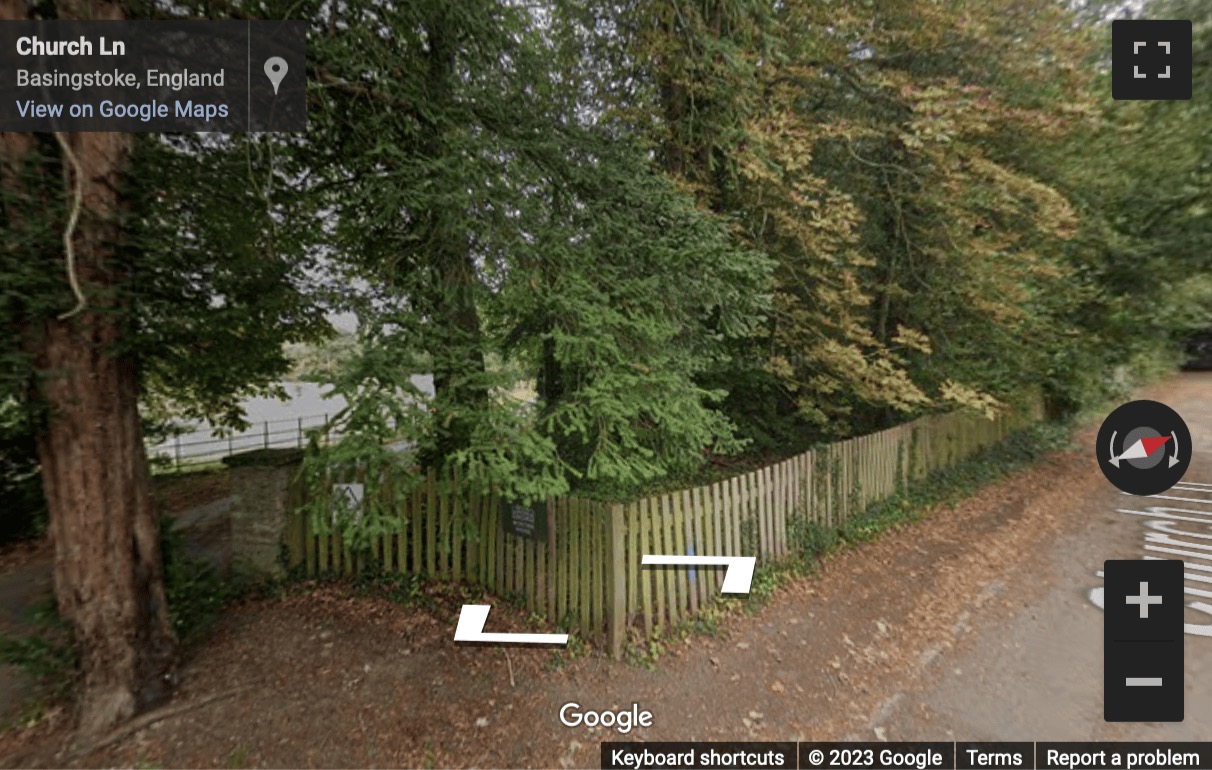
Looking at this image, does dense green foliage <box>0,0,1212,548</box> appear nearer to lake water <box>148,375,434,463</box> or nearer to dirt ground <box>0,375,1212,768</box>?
dirt ground <box>0,375,1212,768</box>

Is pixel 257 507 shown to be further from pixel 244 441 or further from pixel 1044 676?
pixel 244 441

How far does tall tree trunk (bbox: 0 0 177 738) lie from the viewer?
123 inches

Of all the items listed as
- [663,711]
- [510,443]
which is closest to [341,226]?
[510,443]

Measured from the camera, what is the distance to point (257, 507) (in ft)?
17.0

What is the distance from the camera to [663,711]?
3652 millimetres

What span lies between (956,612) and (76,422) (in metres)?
7.30

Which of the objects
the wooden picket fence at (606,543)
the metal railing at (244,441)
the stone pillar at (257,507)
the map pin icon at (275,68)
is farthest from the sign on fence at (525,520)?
the metal railing at (244,441)

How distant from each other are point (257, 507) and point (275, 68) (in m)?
3.99
